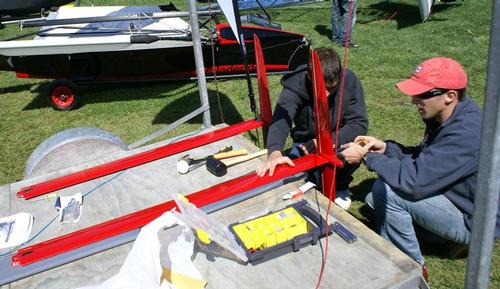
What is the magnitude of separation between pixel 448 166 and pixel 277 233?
0.88 meters

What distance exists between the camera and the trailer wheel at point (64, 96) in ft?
18.0

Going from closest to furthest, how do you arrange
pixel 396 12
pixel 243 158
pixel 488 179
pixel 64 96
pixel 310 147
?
pixel 488 179 < pixel 243 158 < pixel 310 147 < pixel 64 96 < pixel 396 12

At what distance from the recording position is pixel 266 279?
Answer: 1.88 metres

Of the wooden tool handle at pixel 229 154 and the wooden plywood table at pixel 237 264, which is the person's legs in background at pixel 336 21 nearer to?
the wooden tool handle at pixel 229 154

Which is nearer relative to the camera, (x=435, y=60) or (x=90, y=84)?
(x=435, y=60)

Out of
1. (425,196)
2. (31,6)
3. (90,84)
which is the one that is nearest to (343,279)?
(425,196)

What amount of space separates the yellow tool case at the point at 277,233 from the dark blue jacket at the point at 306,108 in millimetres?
773

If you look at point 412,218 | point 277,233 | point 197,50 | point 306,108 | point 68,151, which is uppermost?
point 197,50

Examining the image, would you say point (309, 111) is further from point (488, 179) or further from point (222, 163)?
point (488, 179)

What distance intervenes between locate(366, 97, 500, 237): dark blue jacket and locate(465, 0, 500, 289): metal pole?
3.05 feet

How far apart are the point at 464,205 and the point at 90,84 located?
4.82m

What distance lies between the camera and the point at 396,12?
30.4 feet

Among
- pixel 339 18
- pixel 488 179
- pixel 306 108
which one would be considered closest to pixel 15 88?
pixel 306 108

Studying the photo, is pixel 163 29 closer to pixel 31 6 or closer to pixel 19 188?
pixel 31 6
